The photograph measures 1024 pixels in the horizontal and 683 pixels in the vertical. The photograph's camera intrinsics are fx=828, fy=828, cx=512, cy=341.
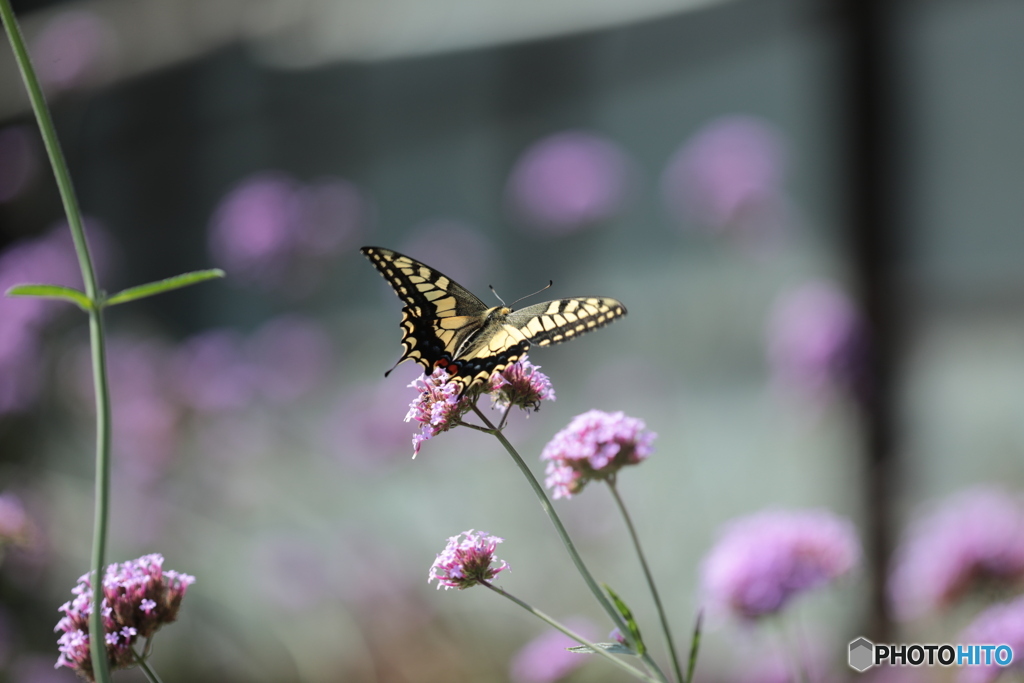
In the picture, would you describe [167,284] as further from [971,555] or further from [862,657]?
[971,555]

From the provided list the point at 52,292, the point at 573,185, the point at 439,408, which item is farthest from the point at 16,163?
the point at 439,408

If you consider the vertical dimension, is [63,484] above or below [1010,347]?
below

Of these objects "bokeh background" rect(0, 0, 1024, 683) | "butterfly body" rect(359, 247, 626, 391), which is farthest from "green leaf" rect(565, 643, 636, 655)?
"bokeh background" rect(0, 0, 1024, 683)

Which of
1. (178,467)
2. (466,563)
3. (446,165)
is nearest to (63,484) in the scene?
(178,467)

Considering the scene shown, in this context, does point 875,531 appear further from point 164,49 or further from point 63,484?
point 164,49

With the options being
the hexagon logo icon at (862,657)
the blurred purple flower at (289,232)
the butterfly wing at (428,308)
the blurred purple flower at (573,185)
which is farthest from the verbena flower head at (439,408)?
the blurred purple flower at (573,185)
